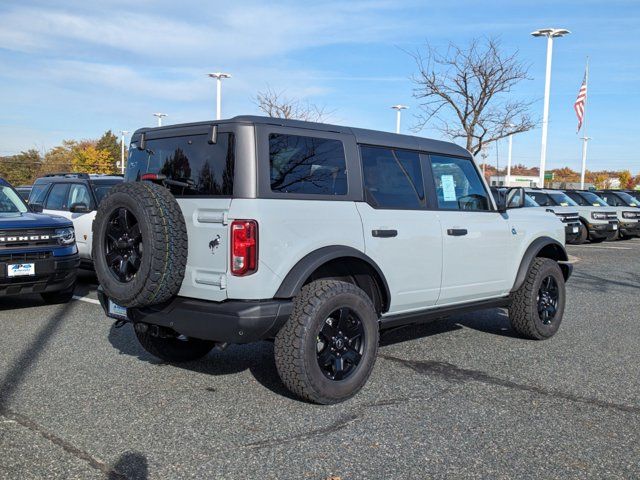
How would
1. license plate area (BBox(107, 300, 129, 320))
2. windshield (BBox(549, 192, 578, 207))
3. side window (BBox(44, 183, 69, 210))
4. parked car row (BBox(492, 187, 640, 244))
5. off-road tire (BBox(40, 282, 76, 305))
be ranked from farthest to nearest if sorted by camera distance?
windshield (BBox(549, 192, 578, 207)) → parked car row (BBox(492, 187, 640, 244)) → side window (BBox(44, 183, 69, 210)) → off-road tire (BBox(40, 282, 76, 305)) → license plate area (BBox(107, 300, 129, 320))

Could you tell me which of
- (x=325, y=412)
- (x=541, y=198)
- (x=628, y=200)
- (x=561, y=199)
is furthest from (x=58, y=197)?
(x=628, y=200)

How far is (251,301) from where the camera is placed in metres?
4.18

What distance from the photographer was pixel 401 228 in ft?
16.7

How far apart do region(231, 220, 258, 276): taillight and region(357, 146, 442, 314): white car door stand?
100 cm


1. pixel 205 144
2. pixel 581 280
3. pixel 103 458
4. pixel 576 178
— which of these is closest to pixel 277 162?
pixel 205 144

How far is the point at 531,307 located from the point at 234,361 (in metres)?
2.92

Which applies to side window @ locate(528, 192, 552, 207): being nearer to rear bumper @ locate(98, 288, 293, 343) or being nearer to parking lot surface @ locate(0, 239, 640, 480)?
parking lot surface @ locate(0, 239, 640, 480)

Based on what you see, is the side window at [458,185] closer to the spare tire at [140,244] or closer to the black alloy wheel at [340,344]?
the black alloy wheel at [340,344]

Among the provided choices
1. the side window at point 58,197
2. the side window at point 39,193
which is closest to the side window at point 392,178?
the side window at point 58,197

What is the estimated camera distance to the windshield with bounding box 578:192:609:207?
2075 cm

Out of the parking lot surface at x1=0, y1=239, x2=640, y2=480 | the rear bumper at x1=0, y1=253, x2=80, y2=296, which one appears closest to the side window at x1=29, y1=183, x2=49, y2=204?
the rear bumper at x1=0, y1=253, x2=80, y2=296

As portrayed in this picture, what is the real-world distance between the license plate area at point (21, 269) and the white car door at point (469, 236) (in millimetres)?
4830

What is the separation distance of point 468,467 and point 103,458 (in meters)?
1.99

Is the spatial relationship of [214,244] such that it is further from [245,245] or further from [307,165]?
[307,165]
